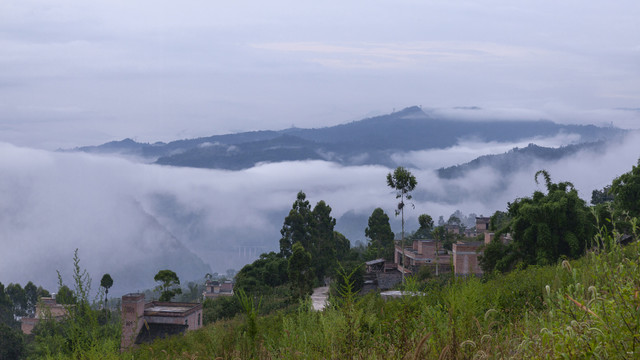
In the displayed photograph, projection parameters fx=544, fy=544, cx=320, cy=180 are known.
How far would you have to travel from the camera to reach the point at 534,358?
334 centimetres

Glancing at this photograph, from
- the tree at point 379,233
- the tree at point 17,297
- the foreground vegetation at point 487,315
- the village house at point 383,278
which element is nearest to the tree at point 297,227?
the tree at point 379,233

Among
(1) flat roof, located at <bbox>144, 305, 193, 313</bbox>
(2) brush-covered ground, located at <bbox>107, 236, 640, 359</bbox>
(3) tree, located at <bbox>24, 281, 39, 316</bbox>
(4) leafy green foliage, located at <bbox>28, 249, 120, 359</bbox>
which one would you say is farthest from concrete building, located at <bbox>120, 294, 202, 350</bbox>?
(3) tree, located at <bbox>24, 281, 39, 316</bbox>

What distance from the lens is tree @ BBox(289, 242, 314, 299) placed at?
39.5 metres

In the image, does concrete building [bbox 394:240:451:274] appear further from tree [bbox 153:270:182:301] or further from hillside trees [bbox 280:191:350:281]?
tree [bbox 153:270:182:301]

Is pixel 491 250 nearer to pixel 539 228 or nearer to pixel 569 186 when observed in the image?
pixel 539 228

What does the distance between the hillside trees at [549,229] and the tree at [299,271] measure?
1686 centimetres

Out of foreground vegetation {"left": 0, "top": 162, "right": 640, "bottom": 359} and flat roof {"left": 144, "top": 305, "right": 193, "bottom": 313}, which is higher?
foreground vegetation {"left": 0, "top": 162, "right": 640, "bottom": 359}

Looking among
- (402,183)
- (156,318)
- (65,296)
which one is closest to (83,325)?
(65,296)

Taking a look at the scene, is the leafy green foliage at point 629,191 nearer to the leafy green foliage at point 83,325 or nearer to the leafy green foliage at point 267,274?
the leafy green foliage at point 83,325

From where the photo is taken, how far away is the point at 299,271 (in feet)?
131

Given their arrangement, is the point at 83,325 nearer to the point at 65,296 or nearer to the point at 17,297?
the point at 65,296

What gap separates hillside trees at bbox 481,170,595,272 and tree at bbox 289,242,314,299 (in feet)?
55.3

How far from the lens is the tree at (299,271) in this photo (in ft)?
129

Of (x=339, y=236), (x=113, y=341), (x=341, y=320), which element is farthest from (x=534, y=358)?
(x=339, y=236)
